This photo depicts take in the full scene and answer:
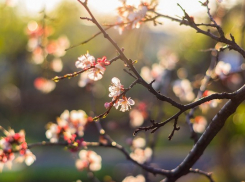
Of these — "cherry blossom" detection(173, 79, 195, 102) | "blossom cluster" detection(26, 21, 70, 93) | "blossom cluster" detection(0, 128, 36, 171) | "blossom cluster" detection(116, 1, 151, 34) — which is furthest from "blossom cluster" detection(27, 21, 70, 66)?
"blossom cluster" detection(116, 1, 151, 34)

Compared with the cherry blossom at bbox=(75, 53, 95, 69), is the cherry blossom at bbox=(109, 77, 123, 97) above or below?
below

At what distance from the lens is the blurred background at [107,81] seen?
420 cm

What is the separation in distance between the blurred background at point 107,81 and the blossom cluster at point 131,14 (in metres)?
0.60

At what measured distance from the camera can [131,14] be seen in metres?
1.68

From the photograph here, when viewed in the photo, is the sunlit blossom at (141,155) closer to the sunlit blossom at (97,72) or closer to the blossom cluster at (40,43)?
the blossom cluster at (40,43)

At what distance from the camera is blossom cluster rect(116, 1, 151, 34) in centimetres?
167

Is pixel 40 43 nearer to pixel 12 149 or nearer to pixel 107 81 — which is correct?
pixel 12 149

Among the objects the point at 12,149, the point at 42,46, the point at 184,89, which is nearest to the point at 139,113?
the point at 184,89

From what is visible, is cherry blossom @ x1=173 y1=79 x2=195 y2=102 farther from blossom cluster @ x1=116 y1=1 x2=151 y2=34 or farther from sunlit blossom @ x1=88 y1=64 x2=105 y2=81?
sunlit blossom @ x1=88 y1=64 x2=105 y2=81

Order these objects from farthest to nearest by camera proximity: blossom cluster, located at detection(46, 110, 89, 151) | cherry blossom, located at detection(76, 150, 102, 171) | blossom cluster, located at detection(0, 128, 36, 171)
A: cherry blossom, located at detection(76, 150, 102, 171)
blossom cluster, located at detection(46, 110, 89, 151)
blossom cluster, located at detection(0, 128, 36, 171)

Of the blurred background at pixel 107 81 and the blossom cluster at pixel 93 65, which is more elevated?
the blurred background at pixel 107 81

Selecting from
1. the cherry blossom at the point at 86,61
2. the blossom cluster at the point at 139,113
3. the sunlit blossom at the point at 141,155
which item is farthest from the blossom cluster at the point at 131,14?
the blossom cluster at the point at 139,113

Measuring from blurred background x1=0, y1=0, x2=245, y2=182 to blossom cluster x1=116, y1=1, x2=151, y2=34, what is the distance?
0.60 metres

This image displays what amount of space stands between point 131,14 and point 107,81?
16013 mm
